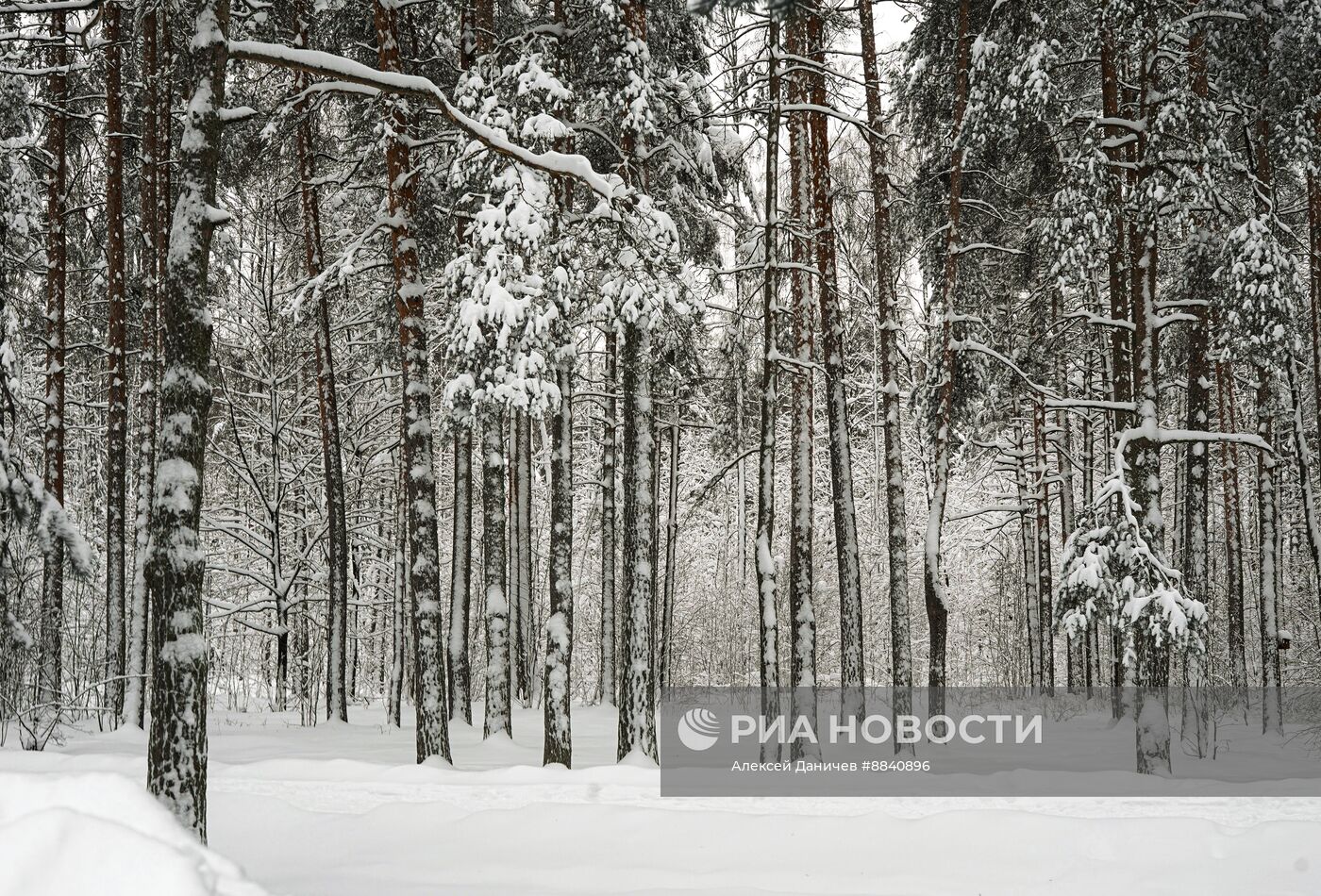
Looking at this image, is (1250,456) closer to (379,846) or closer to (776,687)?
(776,687)

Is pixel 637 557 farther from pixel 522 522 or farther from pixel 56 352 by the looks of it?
pixel 56 352

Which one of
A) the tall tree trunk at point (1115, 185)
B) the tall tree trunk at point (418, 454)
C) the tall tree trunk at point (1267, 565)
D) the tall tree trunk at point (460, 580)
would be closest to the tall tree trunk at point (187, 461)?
the tall tree trunk at point (418, 454)

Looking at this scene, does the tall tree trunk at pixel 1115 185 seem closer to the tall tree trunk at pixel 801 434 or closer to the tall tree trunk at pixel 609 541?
the tall tree trunk at pixel 801 434

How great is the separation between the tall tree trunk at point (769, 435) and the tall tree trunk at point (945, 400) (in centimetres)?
206

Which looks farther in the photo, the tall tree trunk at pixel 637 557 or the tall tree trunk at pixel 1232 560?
the tall tree trunk at pixel 1232 560

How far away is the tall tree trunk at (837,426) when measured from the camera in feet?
40.3

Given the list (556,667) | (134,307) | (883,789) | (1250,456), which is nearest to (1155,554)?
(883,789)

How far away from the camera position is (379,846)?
7039mm

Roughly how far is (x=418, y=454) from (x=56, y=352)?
606 cm

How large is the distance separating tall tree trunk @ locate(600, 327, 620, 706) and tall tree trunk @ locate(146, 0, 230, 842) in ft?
34.1

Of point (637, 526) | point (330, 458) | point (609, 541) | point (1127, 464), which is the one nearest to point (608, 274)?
point (637, 526)

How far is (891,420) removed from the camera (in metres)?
12.4

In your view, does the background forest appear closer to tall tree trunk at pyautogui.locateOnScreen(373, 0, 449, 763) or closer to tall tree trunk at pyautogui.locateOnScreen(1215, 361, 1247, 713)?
tall tree trunk at pyautogui.locateOnScreen(373, 0, 449, 763)

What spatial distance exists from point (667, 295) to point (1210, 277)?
8.14m
